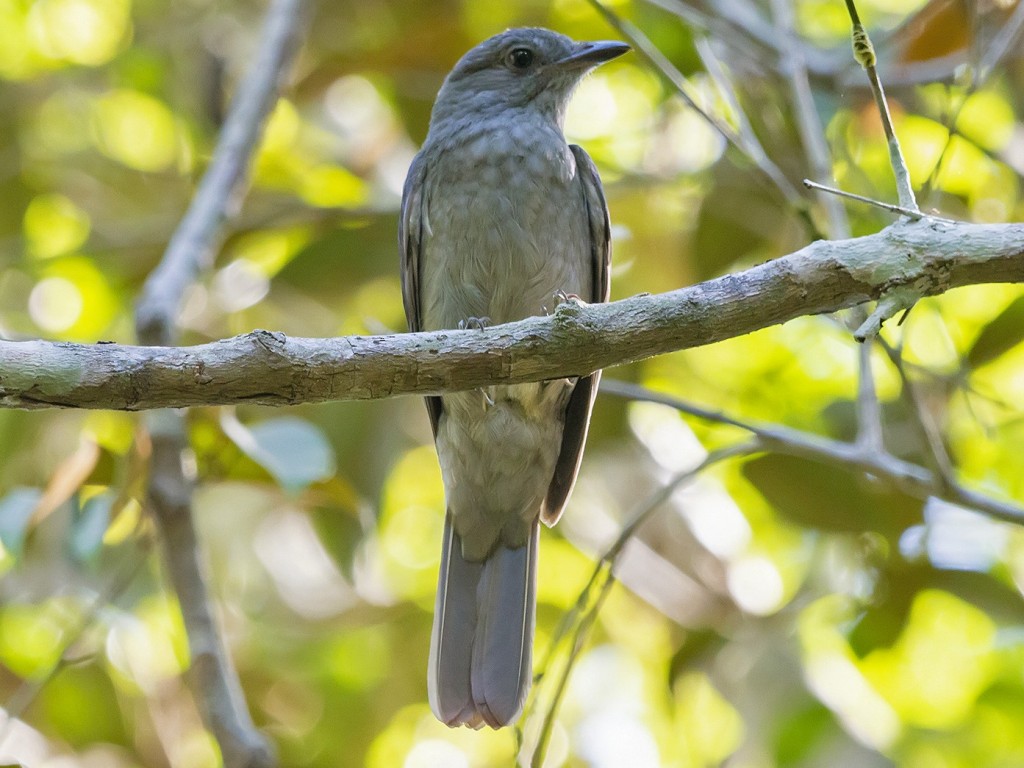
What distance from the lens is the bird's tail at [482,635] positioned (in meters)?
4.11

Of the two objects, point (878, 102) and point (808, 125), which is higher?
point (808, 125)

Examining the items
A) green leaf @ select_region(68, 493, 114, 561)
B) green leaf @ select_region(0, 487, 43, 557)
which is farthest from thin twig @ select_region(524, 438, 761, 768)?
green leaf @ select_region(0, 487, 43, 557)

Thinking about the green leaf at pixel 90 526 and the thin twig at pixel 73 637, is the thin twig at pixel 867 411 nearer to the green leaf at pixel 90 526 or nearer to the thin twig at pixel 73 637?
the green leaf at pixel 90 526

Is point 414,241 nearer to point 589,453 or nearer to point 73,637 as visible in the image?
point 589,453

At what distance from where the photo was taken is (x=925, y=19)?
4.72 meters

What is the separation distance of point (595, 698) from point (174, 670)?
214cm

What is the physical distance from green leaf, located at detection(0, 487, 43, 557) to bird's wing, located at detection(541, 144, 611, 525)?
5.97 ft

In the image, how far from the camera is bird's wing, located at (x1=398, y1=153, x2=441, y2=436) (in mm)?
4371

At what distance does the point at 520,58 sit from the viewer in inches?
186

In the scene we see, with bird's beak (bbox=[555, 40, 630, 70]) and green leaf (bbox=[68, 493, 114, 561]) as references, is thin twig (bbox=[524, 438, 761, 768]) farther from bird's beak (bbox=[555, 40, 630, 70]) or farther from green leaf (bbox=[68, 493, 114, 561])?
bird's beak (bbox=[555, 40, 630, 70])

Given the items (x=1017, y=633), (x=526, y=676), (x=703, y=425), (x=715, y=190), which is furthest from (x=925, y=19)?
(x=526, y=676)

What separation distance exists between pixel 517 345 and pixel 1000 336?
2127mm

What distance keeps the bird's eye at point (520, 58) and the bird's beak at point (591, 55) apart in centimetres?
13

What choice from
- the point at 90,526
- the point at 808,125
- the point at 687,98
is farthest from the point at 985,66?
the point at 90,526
